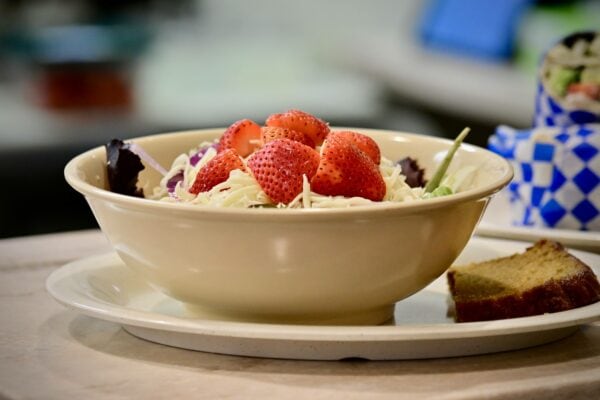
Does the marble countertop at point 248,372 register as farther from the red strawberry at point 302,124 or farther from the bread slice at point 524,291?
the red strawberry at point 302,124

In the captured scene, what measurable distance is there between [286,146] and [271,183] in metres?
0.04

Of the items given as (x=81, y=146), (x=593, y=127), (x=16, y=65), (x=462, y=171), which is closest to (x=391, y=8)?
(x=16, y=65)

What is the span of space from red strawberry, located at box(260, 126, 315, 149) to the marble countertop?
9.9 inches

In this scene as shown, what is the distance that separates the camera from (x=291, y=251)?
0.88 metres

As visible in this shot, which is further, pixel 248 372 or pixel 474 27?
pixel 474 27

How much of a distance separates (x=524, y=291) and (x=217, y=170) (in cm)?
33

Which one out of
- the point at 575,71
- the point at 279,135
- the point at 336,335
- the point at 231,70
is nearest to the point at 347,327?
the point at 336,335

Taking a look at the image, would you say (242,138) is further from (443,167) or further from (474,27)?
(474,27)

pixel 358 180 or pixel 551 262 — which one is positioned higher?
pixel 358 180

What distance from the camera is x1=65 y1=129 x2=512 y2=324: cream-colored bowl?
34.3 inches

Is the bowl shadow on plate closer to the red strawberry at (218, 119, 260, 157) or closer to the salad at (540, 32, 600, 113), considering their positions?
the red strawberry at (218, 119, 260, 157)

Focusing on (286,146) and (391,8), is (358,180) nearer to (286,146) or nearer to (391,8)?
(286,146)

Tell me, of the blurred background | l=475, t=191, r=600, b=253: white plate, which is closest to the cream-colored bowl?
l=475, t=191, r=600, b=253: white plate

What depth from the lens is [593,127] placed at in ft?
4.83
